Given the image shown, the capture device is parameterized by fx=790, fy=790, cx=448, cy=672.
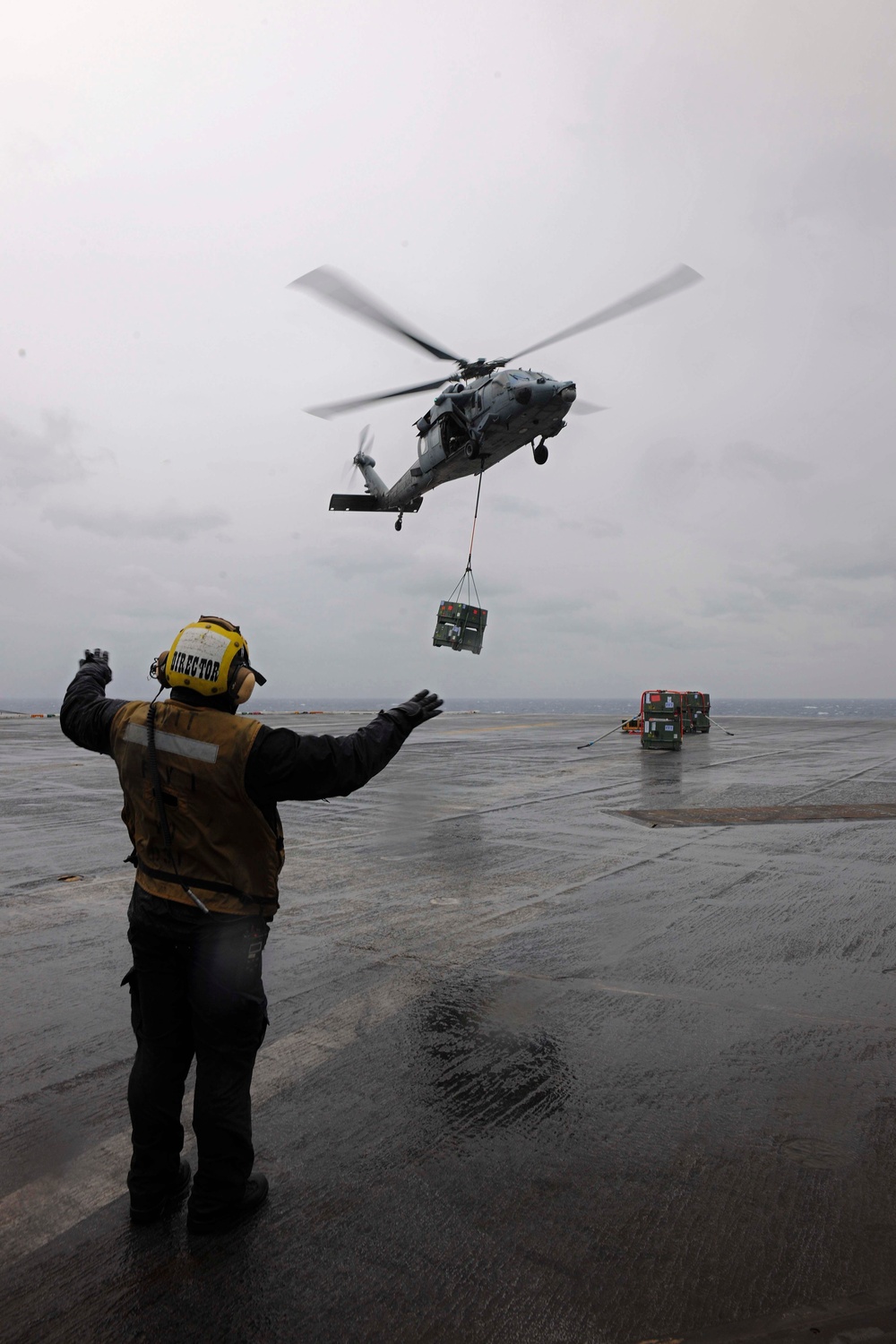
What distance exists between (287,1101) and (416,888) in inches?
149

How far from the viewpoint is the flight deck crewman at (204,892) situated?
2799 millimetres

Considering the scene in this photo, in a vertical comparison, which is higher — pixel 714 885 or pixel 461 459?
pixel 461 459

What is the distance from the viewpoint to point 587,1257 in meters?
2.52

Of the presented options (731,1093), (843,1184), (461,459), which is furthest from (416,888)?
(461,459)

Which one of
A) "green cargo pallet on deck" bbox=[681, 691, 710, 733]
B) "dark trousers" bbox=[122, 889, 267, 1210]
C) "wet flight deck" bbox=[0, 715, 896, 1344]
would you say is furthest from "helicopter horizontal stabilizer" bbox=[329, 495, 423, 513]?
"dark trousers" bbox=[122, 889, 267, 1210]

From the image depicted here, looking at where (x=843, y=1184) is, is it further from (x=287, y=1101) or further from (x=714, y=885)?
(x=714, y=885)

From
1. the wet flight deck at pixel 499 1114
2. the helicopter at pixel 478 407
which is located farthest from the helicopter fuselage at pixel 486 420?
the wet flight deck at pixel 499 1114

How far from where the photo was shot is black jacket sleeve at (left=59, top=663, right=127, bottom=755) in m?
3.35

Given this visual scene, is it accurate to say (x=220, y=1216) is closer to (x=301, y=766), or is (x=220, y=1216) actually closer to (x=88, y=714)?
(x=301, y=766)

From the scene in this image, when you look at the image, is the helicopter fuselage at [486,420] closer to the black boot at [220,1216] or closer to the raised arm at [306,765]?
the raised arm at [306,765]

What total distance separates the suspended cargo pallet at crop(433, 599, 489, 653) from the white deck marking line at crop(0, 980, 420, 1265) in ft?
71.7

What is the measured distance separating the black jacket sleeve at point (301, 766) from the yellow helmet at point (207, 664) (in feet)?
0.79

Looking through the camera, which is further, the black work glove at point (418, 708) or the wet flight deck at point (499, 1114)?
the black work glove at point (418, 708)

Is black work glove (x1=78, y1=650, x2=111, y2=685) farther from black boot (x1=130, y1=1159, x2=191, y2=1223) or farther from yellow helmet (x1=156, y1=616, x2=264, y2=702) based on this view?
black boot (x1=130, y1=1159, x2=191, y2=1223)
